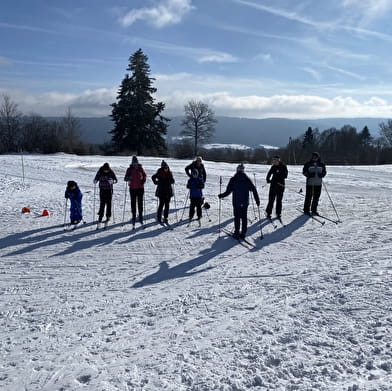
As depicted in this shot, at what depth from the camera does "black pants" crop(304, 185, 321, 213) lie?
11.8 metres

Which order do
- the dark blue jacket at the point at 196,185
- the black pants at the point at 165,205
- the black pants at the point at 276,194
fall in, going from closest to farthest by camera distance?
the dark blue jacket at the point at 196,185 → the black pants at the point at 165,205 → the black pants at the point at 276,194

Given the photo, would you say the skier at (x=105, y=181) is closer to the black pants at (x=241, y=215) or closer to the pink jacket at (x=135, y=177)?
the pink jacket at (x=135, y=177)

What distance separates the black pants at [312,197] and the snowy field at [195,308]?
132 cm

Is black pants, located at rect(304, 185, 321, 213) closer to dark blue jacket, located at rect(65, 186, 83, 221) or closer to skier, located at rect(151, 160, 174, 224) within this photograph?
skier, located at rect(151, 160, 174, 224)

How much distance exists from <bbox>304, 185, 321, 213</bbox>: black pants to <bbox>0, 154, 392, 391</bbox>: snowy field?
1321 millimetres

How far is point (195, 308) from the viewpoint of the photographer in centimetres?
570

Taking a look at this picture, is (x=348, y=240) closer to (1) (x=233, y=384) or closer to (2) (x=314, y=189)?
(2) (x=314, y=189)

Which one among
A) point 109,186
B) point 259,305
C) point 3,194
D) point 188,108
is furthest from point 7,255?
point 188,108

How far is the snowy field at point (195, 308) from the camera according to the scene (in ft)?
13.7

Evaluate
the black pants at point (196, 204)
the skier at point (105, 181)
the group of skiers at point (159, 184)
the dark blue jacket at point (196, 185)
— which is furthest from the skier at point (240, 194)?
the skier at point (105, 181)

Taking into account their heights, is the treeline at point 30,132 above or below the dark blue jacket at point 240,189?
above

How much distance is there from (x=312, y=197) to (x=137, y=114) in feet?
112

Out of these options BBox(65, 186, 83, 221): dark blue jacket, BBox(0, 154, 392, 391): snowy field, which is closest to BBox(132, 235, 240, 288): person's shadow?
BBox(0, 154, 392, 391): snowy field

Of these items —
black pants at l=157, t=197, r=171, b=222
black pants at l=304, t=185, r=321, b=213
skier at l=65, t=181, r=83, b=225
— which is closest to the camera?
skier at l=65, t=181, r=83, b=225
